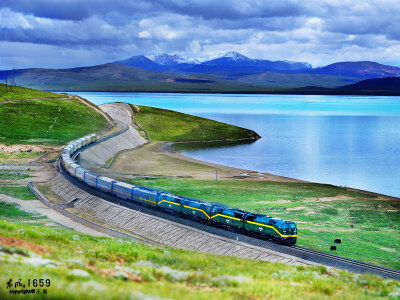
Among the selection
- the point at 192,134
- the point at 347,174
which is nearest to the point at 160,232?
the point at 347,174

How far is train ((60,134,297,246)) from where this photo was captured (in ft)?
149

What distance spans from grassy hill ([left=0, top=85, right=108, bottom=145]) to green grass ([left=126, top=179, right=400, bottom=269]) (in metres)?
61.0

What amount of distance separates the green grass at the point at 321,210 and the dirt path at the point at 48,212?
2063cm

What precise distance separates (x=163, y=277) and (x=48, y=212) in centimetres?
4488

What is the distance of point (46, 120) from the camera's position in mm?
160500

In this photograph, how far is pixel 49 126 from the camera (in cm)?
15425

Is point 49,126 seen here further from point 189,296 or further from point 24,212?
point 189,296

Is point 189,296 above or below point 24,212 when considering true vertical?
above

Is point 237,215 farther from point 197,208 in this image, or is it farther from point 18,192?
point 18,192

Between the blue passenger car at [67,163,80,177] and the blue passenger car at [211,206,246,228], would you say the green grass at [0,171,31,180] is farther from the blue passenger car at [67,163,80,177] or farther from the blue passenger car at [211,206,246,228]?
the blue passenger car at [211,206,246,228]

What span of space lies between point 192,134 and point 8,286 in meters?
165

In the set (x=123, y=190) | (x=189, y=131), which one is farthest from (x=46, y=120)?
(x=123, y=190)

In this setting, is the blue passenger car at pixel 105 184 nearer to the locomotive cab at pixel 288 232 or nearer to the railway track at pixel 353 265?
the locomotive cab at pixel 288 232

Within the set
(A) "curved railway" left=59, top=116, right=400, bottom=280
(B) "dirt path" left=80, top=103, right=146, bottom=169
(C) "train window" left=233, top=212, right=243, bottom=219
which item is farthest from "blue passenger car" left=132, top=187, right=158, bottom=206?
(B) "dirt path" left=80, top=103, right=146, bottom=169
